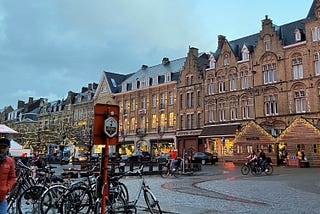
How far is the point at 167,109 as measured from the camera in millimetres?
52844

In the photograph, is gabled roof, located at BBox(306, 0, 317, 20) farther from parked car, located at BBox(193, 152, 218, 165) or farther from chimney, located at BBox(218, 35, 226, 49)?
parked car, located at BBox(193, 152, 218, 165)

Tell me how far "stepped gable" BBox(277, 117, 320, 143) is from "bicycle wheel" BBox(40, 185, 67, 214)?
28.6 m

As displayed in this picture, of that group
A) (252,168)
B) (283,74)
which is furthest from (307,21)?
(252,168)

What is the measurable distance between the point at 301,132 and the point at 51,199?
2923cm

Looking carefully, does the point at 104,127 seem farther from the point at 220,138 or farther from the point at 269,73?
the point at 220,138

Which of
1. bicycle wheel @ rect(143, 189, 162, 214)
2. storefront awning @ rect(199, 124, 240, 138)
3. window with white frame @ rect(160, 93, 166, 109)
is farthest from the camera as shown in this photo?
window with white frame @ rect(160, 93, 166, 109)

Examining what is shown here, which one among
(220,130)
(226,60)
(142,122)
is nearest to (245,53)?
(226,60)

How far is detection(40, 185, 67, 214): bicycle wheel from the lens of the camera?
27.2 feet

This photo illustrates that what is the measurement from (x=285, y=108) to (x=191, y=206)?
30633mm

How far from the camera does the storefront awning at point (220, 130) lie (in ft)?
139

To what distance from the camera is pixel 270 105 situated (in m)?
39.8

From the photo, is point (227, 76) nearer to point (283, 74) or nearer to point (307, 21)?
point (283, 74)

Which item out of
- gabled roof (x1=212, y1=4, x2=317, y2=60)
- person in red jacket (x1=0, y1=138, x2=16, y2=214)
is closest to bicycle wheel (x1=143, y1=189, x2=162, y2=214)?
person in red jacket (x1=0, y1=138, x2=16, y2=214)

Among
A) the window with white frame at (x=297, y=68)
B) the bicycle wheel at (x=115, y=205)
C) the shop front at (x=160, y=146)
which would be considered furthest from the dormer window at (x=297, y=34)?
the bicycle wheel at (x=115, y=205)
